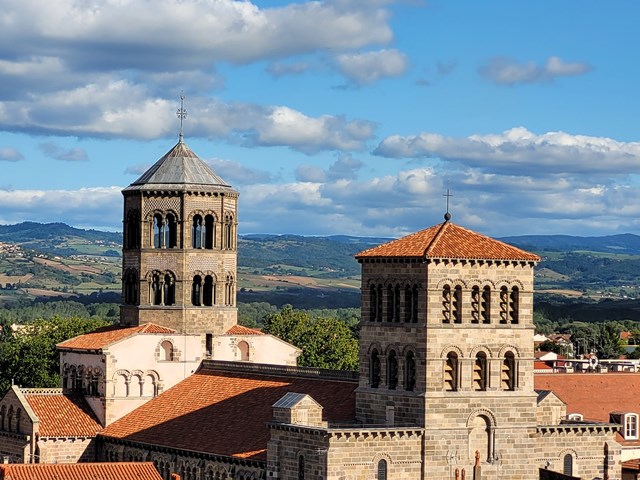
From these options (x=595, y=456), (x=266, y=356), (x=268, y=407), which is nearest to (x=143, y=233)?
(x=266, y=356)

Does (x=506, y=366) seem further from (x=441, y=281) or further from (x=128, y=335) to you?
(x=128, y=335)

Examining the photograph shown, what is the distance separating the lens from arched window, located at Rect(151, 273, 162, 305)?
91.9 metres

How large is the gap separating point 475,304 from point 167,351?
25.5 m

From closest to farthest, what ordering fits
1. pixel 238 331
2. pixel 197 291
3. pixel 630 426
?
pixel 197 291, pixel 238 331, pixel 630 426

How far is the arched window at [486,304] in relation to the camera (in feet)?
233

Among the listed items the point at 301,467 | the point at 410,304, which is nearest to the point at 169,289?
the point at 410,304

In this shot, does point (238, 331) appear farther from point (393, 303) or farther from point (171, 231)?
point (393, 303)

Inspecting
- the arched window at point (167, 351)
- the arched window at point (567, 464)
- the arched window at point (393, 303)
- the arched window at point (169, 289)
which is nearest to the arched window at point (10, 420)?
the arched window at point (167, 351)

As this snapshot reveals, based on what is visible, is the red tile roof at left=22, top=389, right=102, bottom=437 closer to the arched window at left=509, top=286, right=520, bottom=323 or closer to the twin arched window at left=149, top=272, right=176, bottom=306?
the twin arched window at left=149, top=272, right=176, bottom=306

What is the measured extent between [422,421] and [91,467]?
16.6 m

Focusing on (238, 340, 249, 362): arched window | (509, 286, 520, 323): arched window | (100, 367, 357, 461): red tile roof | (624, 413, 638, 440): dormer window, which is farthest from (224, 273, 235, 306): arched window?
(509, 286, 520, 323): arched window

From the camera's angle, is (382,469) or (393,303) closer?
(382,469)

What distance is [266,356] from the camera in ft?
310

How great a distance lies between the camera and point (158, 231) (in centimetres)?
9256
